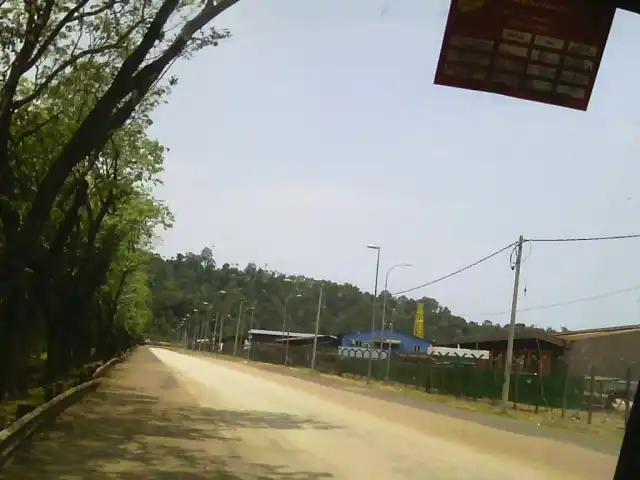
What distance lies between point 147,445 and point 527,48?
10040 millimetres

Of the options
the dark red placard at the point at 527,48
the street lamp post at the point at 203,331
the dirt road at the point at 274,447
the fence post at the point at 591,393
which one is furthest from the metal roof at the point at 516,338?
the street lamp post at the point at 203,331

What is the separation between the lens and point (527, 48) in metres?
7.07

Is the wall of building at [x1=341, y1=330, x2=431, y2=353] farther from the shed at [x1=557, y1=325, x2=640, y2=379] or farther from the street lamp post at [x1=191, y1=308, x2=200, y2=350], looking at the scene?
the street lamp post at [x1=191, y1=308, x2=200, y2=350]

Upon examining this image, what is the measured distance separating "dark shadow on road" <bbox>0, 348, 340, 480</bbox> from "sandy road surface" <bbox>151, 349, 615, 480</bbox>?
0.16 meters

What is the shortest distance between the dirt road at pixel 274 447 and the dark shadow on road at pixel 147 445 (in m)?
0.02

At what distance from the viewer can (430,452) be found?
15.4 m

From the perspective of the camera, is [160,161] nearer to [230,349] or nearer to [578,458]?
[578,458]

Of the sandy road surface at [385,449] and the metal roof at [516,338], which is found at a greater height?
the metal roof at [516,338]

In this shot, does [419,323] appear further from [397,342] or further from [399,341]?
[399,341]

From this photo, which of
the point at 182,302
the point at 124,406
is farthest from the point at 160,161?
the point at 182,302

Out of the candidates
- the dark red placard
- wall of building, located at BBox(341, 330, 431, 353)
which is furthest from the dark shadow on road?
wall of building, located at BBox(341, 330, 431, 353)

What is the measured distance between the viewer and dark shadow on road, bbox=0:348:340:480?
37.7 ft

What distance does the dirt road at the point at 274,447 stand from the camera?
1197cm

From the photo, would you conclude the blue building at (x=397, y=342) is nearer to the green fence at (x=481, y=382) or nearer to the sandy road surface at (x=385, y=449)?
the green fence at (x=481, y=382)
